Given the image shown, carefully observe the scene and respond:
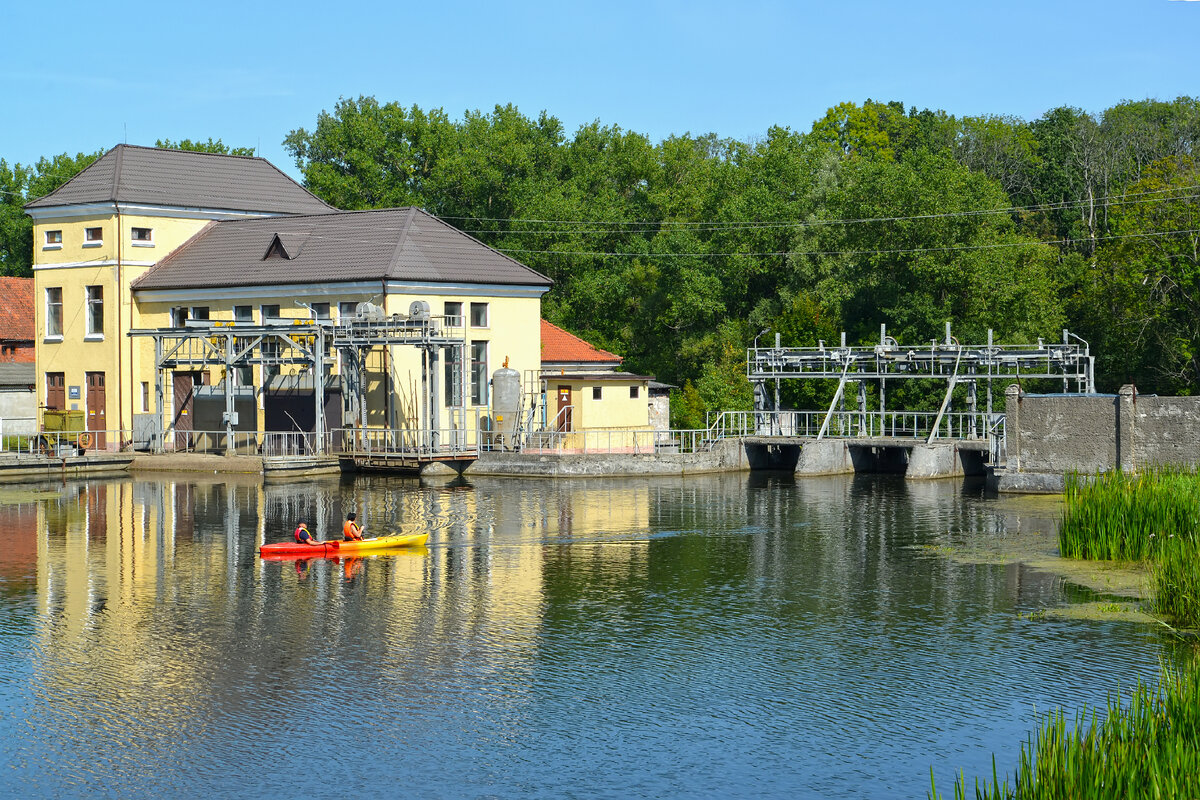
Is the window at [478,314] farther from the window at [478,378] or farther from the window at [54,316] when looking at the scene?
→ the window at [54,316]

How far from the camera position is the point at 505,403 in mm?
55688

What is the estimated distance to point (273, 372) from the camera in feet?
188

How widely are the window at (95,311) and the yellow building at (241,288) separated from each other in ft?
0.19

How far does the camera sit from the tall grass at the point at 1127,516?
2811 centimetres

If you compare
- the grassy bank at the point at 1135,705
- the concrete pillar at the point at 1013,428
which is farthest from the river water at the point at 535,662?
the concrete pillar at the point at 1013,428

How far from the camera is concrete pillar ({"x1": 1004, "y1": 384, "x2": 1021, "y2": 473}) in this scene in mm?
44719

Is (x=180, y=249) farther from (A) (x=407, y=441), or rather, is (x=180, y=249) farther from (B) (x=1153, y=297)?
(B) (x=1153, y=297)

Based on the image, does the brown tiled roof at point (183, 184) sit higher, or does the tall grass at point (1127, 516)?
the brown tiled roof at point (183, 184)

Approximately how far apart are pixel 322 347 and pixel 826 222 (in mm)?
30663

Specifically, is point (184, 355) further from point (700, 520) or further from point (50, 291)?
point (700, 520)

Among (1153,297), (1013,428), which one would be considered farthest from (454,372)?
(1153,297)

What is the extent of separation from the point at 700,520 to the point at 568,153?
60.2 meters

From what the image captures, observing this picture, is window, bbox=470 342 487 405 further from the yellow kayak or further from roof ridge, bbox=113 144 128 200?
the yellow kayak

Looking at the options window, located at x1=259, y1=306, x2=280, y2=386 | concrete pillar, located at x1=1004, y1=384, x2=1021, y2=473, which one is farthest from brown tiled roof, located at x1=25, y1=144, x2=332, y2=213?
concrete pillar, located at x1=1004, y1=384, x2=1021, y2=473
